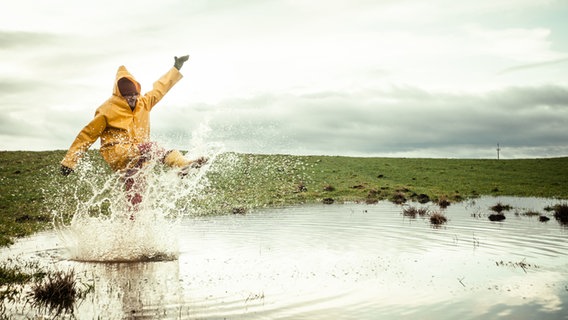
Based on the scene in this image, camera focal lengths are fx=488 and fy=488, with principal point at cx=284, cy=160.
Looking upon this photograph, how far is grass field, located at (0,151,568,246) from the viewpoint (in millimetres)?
23828

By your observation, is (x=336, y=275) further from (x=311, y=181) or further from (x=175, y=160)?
(x=311, y=181)

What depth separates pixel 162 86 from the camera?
1116cm

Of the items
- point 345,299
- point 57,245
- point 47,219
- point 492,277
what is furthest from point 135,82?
point 47,219

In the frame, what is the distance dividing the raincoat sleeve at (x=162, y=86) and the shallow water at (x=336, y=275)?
3.03m

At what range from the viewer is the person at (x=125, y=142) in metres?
9.88

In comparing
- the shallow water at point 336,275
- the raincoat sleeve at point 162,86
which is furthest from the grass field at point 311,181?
the shallow water at point 336,275

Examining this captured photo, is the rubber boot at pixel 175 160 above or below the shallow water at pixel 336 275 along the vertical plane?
above

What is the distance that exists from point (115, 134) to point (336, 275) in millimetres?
5520

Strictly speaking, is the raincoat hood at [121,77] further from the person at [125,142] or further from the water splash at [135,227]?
the water splash at [135,227]

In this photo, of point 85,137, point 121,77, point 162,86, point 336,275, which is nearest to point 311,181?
point 162,86

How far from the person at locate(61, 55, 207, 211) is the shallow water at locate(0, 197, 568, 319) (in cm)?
165

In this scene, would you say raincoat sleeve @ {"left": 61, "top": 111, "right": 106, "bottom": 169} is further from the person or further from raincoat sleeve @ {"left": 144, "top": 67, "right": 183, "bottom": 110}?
raincoat sleeve @ {"left": 144, "top": 67, "right": 183, "bottom": 110}

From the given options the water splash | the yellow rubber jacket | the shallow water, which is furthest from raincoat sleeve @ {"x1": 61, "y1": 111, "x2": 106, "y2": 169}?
the shallow water

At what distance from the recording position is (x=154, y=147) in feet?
32.3
